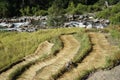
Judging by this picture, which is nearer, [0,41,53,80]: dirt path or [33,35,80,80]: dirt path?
[33,35,80,80]: dirt path

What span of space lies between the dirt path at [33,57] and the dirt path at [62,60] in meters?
1.19

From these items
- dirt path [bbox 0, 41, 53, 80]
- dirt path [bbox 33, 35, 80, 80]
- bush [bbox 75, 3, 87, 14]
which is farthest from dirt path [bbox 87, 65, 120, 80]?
bush [bbox 75, 3, 87, 14]

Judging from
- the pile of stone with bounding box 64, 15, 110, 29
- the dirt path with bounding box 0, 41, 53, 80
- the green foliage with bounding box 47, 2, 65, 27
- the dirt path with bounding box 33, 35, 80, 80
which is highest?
the dirt path with bounding box 33, 35, 80, 80

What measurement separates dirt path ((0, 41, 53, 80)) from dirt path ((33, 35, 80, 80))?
1.19m

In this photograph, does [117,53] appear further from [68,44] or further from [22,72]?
[68,44]

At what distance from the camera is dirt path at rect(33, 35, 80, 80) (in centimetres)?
1563

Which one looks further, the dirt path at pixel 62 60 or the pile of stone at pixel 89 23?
the pile of stone at pixel 89 23

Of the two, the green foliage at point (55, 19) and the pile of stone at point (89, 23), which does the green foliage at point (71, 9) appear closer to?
the pile of stone at point (89, 23)

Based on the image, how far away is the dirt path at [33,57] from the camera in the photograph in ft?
55.4

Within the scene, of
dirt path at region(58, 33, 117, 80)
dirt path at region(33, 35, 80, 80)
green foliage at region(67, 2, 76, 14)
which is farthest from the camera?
green foliage at region(67, 2, 76, 14)

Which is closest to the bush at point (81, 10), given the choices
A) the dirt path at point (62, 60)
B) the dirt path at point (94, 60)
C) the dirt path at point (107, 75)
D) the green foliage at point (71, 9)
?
the green foliage at point (71, 9)

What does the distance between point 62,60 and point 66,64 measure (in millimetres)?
1669

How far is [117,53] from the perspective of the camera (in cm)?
1623

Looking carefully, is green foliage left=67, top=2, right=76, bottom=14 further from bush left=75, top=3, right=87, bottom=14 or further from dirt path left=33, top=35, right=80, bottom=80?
dirt path left=33, top=35, right=80, bottom=80
